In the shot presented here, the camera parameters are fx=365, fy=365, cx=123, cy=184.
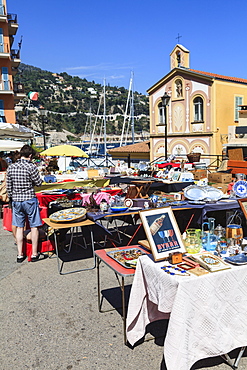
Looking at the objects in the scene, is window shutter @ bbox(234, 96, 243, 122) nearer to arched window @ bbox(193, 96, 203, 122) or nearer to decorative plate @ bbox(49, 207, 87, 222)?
arched window @ bbox(193, 96, 203, 122)

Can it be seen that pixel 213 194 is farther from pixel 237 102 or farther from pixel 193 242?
pixel 237 102

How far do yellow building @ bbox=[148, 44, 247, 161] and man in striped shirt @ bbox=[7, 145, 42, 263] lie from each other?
21355mm

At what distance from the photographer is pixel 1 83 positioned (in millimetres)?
29766

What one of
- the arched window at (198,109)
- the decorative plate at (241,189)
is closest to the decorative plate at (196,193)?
the decorative plate at (241,189)

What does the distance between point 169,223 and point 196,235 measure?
1.16 ft

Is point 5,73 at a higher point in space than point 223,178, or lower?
higher

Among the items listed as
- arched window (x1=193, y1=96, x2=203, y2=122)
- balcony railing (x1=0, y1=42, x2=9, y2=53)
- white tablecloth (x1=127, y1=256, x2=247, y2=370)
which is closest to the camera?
white tablecloth (x1=127, y1=256, x2=247, y2=370)

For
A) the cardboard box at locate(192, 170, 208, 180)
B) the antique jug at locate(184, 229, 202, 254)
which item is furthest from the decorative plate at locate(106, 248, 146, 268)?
the cardboard box at locate(192, 170, 208, 180)

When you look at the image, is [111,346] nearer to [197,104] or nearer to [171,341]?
[171,341]

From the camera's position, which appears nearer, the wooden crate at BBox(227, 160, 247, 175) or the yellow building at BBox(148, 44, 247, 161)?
the wooden crate at BBox(227, 160, 247, 175)

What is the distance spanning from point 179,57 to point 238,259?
90.5ft

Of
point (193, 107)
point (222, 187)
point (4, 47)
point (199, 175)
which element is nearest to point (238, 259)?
point (222, 187)

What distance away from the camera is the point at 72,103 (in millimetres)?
138500

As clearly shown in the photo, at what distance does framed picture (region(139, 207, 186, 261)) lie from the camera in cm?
333
